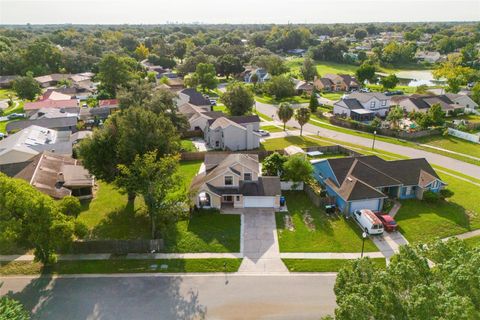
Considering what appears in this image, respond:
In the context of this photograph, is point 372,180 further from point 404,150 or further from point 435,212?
point 404,150

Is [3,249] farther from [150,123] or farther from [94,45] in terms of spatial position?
[94,45]

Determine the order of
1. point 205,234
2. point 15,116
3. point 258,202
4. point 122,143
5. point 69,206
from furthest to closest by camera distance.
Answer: point 15,116 < point 258,202 < point 122,143 < point 205,234 < point 69,206

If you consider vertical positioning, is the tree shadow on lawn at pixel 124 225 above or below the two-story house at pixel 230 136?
below

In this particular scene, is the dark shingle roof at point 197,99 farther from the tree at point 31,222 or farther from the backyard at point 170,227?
the tree at point 31,222

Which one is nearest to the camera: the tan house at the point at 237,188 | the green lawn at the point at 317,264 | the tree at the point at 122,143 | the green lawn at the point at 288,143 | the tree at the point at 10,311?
the tree at the point at 10,311

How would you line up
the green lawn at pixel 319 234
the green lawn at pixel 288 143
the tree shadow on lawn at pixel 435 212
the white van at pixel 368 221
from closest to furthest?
the green lawn at pixel 319 234, the white van at pixel 368 221, the tree shadow on lawn at pixel 435 212, the green lawn at pixel 288 143

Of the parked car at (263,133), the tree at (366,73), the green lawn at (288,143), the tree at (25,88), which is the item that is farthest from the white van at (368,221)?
the tree at (25,88)

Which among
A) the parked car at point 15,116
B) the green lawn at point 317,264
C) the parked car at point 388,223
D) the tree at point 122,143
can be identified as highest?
the tree at point 122,143

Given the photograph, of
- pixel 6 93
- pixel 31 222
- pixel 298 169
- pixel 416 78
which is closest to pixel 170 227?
pixel 31 222
